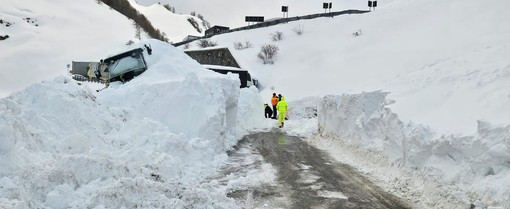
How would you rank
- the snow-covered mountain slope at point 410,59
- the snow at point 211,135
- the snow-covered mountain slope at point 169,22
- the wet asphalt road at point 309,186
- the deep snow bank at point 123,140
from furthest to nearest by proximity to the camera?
the snow-covered mountain slope at point 169,22 → the snow-covered mountain slope at point 410,59 → the wet asphalt road at point 309,186 → the snow at point 211,135 → the deep snow bank at point 123,140

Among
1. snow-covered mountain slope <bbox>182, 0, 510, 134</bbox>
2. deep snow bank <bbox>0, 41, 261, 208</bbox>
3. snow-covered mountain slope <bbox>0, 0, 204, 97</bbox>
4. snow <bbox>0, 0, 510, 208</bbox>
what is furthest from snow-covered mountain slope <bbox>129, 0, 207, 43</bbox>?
deep snow bank <bbox>0, 41, 261, 208</bbox>

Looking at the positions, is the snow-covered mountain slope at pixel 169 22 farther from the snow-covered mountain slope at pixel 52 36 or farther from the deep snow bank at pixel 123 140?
the deep snow bank at pixel 123 140

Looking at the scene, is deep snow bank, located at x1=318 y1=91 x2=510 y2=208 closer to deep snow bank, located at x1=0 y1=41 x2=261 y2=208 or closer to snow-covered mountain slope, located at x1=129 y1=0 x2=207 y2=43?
deep snow bank, located at x1=0 y1=41 x2=261 y2=208

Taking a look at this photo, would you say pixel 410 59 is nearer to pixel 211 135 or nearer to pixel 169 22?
pixel 211 135

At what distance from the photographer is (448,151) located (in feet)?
25.4

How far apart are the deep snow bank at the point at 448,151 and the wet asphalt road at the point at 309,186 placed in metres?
0.95

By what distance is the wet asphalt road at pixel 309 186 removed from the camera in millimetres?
7164

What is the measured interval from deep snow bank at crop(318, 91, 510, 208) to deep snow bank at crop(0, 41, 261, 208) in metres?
3.63

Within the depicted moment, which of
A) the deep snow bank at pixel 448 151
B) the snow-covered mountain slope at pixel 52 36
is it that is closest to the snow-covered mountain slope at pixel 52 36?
the snow-covered mountain slope at pixel 52 36

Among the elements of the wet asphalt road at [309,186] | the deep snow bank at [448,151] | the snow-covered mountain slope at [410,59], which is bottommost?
the wet asphalt road at [309,186]

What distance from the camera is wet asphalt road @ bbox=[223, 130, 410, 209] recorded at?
7.16m

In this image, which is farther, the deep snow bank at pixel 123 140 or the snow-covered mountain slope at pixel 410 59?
the snow-covered mountain slope at pixel 410 59

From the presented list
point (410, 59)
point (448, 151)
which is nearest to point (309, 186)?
point (448, 151)

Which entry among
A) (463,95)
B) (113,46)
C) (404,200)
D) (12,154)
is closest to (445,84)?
(463,95)
